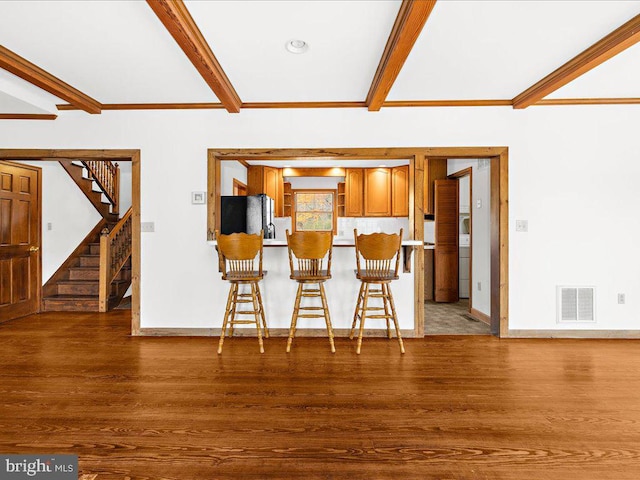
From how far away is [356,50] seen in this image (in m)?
2.59

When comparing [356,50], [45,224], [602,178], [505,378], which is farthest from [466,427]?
[45,224]

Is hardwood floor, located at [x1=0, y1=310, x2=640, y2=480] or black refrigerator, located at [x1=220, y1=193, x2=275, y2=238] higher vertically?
black refrigerator, located at [x1=220, y1=193, x2=275, y2=238]

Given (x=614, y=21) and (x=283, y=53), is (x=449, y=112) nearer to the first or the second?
(x=614, y=21)

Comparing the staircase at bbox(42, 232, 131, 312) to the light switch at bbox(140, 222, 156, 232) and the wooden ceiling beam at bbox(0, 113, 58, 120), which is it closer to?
the light switch at bbox(140, 222, 156, 232)

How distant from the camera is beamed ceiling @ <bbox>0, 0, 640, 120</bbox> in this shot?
2127 millimetres

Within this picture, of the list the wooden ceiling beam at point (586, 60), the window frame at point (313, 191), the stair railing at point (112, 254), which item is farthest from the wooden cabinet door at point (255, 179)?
the wooden ceiling beam at point (586, 60)

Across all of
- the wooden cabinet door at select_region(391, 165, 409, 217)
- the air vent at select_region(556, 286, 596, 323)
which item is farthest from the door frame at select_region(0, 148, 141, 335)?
the air vent at select_region(556, 286, 596, 323)

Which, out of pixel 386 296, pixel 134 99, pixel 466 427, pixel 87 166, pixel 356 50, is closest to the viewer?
pixel 466 427

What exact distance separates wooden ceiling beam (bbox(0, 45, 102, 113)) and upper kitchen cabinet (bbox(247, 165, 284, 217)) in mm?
2752

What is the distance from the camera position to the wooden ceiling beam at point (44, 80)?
266 centimetres

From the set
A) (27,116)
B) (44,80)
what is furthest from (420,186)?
(27,116)

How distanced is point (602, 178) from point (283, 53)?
3.31 m

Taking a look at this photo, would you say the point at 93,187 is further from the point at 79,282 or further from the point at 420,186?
the point at 420,186

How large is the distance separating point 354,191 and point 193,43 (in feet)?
14.5
